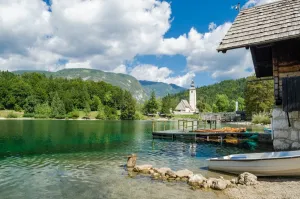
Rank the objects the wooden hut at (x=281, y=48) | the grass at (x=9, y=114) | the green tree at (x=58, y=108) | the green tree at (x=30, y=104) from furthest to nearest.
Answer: the green tree at (x=30, y=104), the green tree at (x=58, y=108), the grass at (x=9, y=114), the wooden hut at (x=281, y=48)

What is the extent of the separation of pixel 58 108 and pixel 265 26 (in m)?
118

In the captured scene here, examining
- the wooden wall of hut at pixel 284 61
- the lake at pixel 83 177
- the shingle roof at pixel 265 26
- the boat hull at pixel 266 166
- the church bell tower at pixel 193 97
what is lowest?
the lake at pixel 83 177

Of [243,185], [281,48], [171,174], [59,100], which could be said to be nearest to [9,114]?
[59,100]

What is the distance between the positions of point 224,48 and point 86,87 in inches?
5599

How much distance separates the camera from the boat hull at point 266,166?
11.6 metres

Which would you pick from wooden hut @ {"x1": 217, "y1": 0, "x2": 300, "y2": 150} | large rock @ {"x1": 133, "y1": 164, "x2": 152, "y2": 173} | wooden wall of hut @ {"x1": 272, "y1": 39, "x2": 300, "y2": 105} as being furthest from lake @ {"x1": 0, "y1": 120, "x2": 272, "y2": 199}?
wooden wall of hut @ {"x1": 272, "y1": 39, "x2": 300, "y2": 105}

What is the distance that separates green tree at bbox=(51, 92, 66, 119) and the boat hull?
112 meters

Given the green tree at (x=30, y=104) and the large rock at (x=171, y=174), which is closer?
the large rock at (x=171, y=174)

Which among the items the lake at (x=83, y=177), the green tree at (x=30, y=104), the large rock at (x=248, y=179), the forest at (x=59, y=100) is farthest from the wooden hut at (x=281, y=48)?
the green tree at (x=30, y=104)

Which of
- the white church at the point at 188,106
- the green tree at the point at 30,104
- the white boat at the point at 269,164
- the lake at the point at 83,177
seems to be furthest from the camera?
the white church at the point at 188,106

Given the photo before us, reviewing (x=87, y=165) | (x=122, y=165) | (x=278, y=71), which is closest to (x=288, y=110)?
(x=278, y=71)

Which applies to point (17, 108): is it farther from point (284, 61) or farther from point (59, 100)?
point (284, 61)

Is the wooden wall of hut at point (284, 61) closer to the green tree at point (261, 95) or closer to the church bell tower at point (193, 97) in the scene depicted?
the green tree at point (261, 95)

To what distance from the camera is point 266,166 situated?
1241cm
